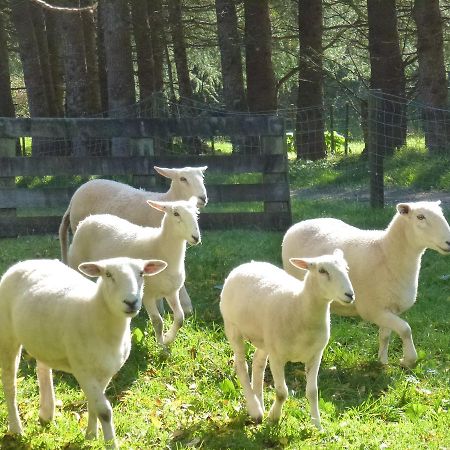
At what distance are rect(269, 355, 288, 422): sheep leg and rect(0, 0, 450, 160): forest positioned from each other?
705cm

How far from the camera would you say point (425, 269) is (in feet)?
29.1

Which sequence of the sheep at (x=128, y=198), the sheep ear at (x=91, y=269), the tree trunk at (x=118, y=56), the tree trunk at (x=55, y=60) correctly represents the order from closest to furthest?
1. the sheep ear at (x=91, y=269)
2. the sheep at (x=128, y=198)
3. the tree trunk at (x=118, y=56)
4. the tree trunk at (x=55, y=60)

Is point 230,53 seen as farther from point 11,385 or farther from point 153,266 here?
point 11,385

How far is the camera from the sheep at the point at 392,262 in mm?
6559

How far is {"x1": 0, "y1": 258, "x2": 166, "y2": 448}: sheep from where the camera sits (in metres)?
4.86

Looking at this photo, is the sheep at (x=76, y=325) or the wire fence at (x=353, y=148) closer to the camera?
the sheep at (x=76, y=325)

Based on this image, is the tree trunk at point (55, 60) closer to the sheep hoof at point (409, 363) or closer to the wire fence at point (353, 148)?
the wire fence at point (353, 148)

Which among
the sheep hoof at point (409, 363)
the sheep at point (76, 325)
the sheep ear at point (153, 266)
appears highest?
the sheep ear at point (153, 266)

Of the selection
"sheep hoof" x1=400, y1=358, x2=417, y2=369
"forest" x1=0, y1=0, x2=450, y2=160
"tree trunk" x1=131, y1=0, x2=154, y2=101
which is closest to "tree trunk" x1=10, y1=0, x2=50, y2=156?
"forest" x1=0, y1=0, x2=450, y2=160

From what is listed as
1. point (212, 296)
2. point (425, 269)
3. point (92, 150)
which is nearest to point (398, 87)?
point (92, 150)

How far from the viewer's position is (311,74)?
20.4 m

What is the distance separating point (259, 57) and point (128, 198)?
1047cm

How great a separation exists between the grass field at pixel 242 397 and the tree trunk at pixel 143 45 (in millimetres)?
12889

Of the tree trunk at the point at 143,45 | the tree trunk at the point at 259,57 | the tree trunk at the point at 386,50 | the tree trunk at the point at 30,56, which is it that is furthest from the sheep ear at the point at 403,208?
the tree trunk at the point at 143,45
